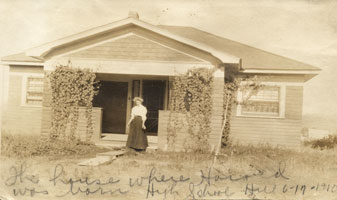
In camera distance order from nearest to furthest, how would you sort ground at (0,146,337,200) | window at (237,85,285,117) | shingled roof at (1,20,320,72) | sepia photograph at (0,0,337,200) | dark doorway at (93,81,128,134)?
1. ground at (0,146,337,200)
2. sepia photograph at (0,0,337,200)
3. shingled roof at (1,20,320,72)
4. window at (237,85,285,117)
5. dark doorway at (93,81,128,134)

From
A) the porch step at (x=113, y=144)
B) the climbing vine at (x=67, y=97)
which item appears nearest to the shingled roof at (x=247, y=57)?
the climbing vine at (x=67, y=97)

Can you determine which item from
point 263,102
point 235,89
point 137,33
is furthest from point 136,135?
point 263,102

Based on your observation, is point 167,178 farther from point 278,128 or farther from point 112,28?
point 278,128

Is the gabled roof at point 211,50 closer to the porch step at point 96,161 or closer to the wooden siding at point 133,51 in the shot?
the wooden siding at point 133,51

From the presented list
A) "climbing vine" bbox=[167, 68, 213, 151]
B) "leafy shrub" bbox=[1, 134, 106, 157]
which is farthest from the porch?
"leafy shrub" bbox=[1, 134, 106, 157]

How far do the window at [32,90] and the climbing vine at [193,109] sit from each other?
597 centimetres

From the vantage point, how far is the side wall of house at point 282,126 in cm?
1079

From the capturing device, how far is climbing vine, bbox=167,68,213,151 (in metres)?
8.95

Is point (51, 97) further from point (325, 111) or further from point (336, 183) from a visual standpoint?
point (325, 111)

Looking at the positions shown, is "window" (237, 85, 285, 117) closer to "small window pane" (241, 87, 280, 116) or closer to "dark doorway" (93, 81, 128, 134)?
"small window pane" (241, 87, 280, 116)

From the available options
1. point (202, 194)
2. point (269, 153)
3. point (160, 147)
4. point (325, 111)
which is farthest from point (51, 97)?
point (325, 111)

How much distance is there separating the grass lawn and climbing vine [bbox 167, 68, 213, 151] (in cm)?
94

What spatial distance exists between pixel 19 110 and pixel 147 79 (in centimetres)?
533

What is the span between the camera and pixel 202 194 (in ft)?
18.5
